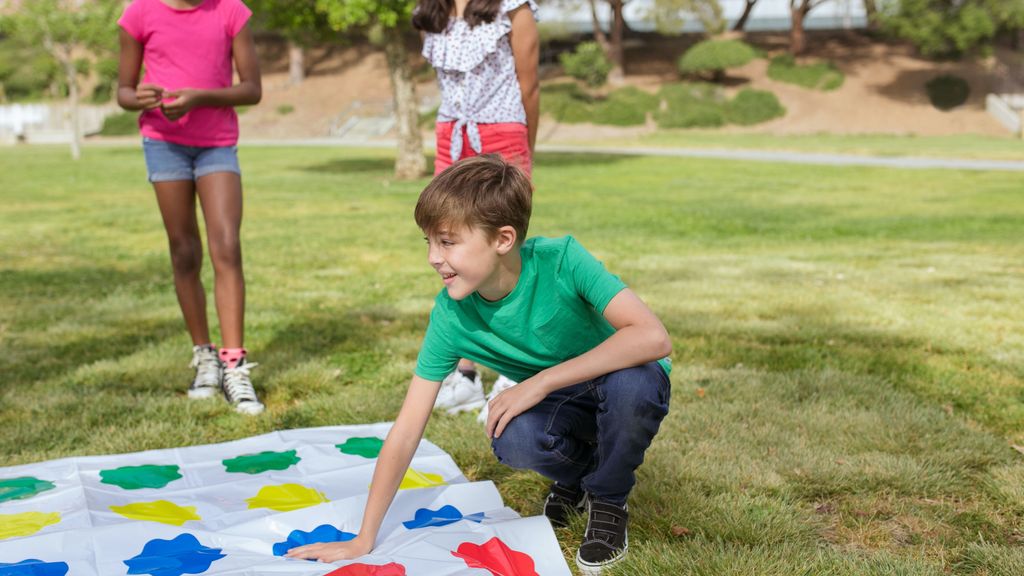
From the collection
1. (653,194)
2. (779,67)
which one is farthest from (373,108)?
(653,194)

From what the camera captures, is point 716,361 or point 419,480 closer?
point 419,480

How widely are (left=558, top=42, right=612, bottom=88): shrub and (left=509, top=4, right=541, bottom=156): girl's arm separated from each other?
34.9 metres

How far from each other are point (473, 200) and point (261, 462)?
1568 mm

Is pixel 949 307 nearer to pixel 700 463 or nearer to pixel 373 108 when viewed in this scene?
pixel 700 463

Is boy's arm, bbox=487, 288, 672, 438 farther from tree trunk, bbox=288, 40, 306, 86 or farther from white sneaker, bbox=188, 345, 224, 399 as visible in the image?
tree trunk, bbox=288, 40, 306, 86

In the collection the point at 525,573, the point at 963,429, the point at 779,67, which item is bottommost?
the point at 779,67

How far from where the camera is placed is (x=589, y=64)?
38.5 metres

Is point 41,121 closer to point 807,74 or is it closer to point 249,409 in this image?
point 807,74

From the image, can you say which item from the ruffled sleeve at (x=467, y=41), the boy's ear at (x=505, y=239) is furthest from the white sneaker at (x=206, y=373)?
the boy's ear at (x=505, y=239)

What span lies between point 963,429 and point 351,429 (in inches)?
89.5

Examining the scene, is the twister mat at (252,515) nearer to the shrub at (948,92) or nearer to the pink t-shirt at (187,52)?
the pink t-shirt at (187,52)

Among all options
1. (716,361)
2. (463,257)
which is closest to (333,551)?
(463,257)

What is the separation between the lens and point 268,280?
23.4ft

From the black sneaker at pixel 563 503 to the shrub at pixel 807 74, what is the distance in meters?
38.9
